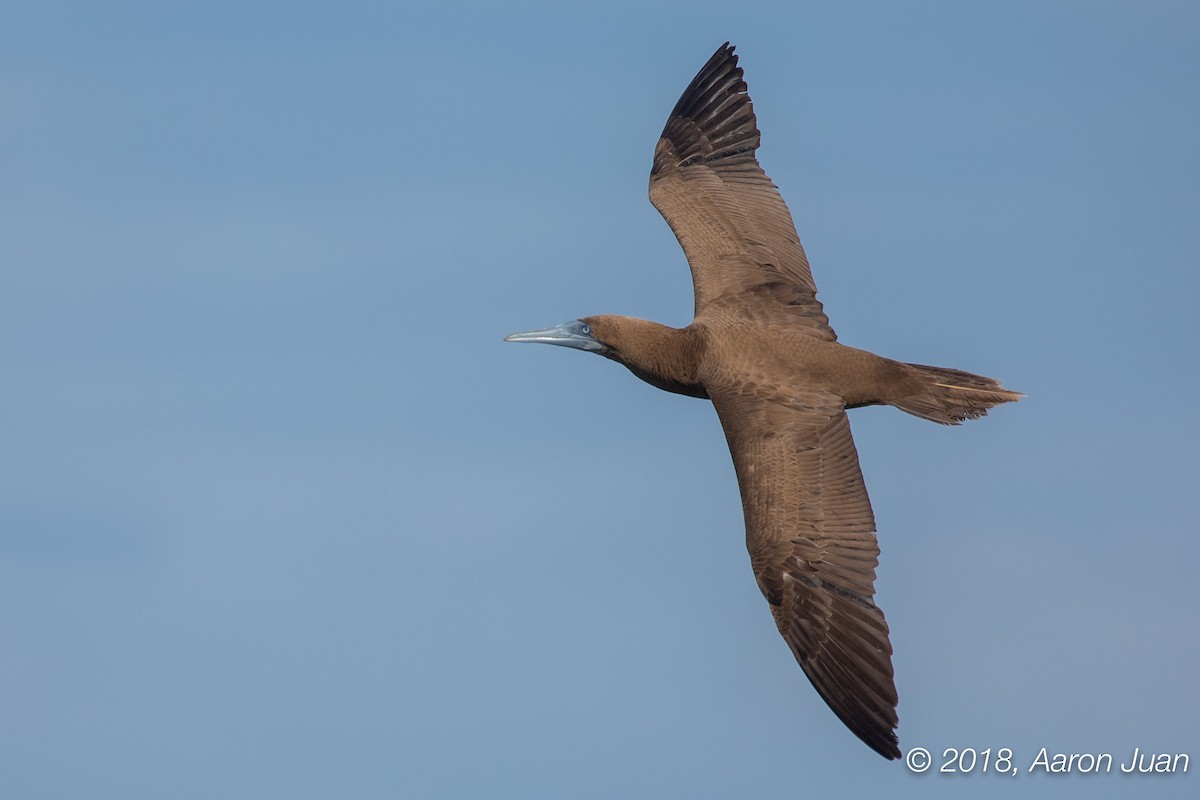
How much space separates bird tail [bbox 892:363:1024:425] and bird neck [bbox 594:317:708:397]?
207 cm

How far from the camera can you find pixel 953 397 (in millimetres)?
18344

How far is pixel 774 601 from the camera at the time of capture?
1698cm

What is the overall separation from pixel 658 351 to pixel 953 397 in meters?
2.99

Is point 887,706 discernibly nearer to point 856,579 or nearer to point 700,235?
point 856,579

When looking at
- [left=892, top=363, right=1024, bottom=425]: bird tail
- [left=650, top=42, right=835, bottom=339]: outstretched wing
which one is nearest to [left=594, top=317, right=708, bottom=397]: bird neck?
[left=650, top=42, right=835, bottom=339]: outstretched wing

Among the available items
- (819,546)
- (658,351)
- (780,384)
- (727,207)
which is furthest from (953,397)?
(727,207)

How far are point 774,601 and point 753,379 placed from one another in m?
2.32

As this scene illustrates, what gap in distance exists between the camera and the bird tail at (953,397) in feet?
59.8

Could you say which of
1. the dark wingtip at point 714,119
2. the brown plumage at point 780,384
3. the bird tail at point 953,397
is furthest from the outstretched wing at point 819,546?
the dark wingtip at point 714,119

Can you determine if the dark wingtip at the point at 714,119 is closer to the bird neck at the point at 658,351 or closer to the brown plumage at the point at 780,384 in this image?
the brown plumage at the point at 780,384

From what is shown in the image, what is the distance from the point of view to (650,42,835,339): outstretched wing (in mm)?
19391

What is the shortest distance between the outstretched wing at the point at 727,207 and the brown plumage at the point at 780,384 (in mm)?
18

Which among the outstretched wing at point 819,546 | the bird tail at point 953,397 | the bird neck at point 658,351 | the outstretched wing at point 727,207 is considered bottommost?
the outstretched wing at point 819,546

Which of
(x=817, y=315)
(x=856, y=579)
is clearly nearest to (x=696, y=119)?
(x=817, y=315)
